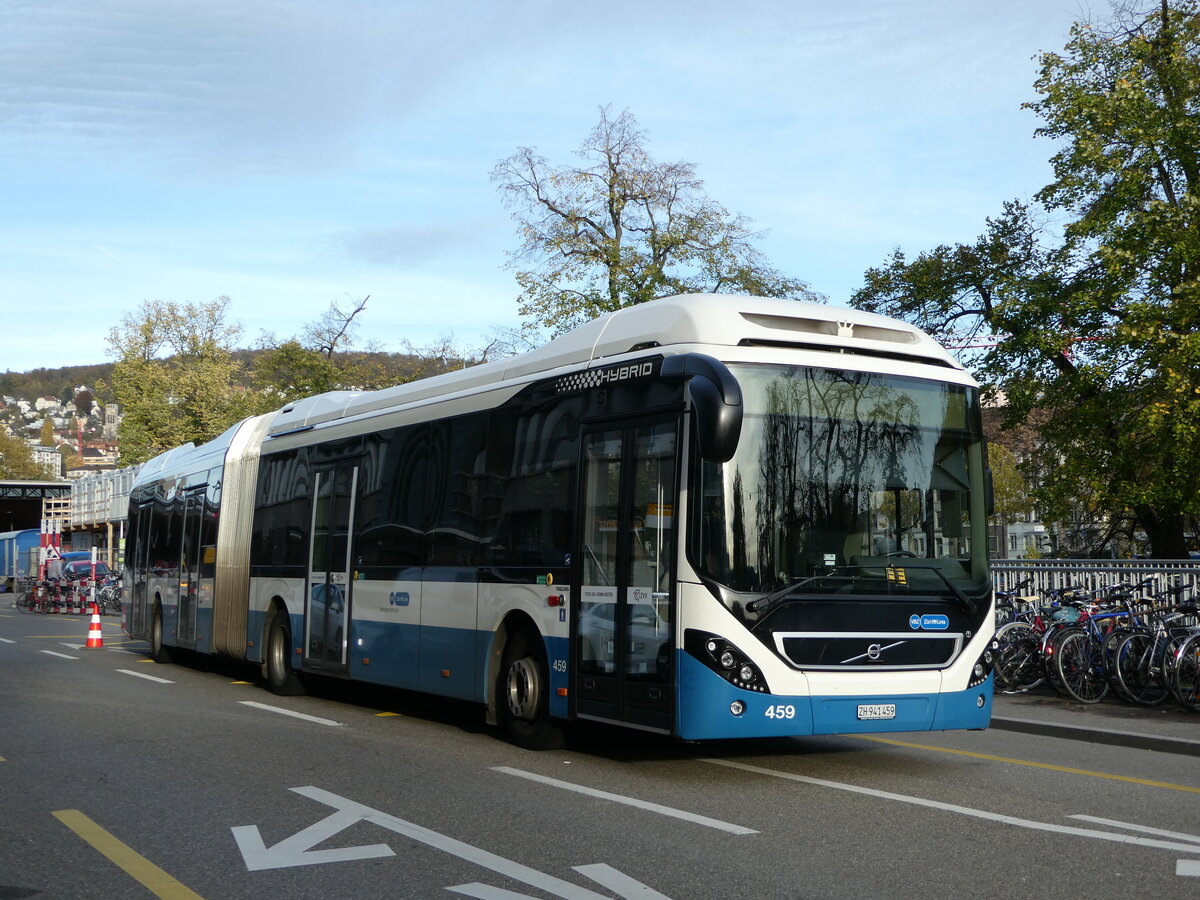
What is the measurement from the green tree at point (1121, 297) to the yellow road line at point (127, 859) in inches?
Answer: 841

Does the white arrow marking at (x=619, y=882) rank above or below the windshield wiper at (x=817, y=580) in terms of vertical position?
below

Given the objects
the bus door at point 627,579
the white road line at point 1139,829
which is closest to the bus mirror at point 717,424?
the bus door at point 627,579

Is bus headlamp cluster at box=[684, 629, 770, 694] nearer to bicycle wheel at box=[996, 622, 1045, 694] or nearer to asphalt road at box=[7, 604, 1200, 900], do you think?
asphalt road at box=[7, 604, 1200, 900]

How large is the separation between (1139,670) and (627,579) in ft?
22.6

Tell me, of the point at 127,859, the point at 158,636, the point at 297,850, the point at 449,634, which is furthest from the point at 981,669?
the point at 158,636

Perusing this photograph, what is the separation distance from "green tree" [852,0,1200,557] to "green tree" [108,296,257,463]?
48341 mm

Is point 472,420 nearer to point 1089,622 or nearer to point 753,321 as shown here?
point 753,321

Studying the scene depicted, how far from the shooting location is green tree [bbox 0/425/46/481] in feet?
484

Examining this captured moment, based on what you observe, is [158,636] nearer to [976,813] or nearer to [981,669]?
[981,669]

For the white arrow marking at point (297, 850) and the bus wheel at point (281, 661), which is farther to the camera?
the bus wheel at point (281, 661)

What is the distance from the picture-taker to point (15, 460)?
490 ft

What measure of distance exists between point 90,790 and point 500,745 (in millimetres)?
3437

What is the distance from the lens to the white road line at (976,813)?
7094 millimetres

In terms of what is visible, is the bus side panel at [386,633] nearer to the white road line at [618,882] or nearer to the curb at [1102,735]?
the curb at [1102,735]
